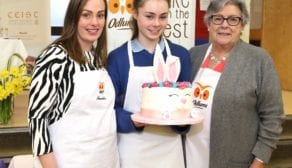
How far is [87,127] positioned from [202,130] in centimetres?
54

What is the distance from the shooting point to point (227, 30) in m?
1.72

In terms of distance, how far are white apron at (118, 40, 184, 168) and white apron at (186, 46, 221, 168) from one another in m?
0.15

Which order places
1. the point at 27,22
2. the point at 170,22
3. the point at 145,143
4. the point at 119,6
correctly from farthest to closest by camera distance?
the point at 27,22, the point at 170,22, the point at 119,6, the point at 145,143

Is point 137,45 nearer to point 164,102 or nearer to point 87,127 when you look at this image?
point 164,102

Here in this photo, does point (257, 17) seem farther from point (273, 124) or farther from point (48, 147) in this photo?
point (48, 147)

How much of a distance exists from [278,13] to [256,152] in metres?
2.39

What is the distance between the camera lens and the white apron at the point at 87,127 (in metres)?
1.43

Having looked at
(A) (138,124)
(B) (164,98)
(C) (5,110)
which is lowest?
(C) (5,110)

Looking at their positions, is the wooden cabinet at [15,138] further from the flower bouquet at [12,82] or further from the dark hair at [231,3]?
the dark hair at [231,3]

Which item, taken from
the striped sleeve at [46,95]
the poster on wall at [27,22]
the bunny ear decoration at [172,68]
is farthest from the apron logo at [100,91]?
the poster on wall at [27,22]

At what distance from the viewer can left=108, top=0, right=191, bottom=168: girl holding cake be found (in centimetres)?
153

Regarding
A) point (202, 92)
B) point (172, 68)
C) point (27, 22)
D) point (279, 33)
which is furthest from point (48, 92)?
point (279, 33)

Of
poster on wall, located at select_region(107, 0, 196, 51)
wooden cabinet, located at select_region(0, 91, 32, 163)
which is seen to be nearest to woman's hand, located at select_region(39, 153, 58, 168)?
wooden cabinet, located at select_region(0, 91, 32, 163)

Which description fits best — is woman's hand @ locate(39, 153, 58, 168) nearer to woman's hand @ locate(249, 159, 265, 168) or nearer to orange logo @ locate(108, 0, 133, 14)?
woman's hand @ locate(249, 159, 265, 168)
